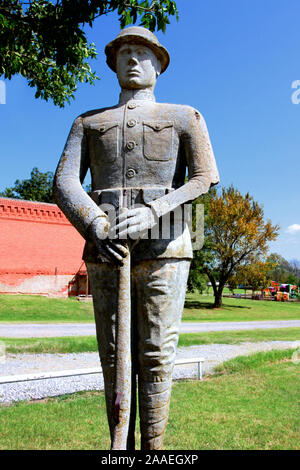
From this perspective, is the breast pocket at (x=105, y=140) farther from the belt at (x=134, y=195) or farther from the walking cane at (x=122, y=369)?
the walking cane at (x=122, y=369)

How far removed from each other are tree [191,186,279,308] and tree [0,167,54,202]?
1790 cm

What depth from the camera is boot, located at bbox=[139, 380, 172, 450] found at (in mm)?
2842

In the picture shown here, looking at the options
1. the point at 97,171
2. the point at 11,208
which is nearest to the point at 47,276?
the point at 11,208

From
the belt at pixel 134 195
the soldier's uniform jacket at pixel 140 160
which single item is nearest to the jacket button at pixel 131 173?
the soldier's uniform jacket at pixel 140 160

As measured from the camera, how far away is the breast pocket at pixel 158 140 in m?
2.96

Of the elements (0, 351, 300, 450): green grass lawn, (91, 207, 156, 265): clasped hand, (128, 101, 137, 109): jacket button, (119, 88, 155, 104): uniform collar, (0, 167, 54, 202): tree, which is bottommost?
(0, 351, 300, 450): green grass lawn

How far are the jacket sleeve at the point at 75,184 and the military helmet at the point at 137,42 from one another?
22.4 inches

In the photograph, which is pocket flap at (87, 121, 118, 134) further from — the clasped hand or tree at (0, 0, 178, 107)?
tree at (0, 0, 178, 107)

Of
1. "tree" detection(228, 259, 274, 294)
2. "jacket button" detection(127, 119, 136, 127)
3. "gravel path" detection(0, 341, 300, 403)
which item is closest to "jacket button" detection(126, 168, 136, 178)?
"jacket button" detection(127, 119, 136, 127)

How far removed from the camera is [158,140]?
9.75 feet

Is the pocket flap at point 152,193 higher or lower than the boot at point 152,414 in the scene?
higher

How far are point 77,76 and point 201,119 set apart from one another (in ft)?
19.0

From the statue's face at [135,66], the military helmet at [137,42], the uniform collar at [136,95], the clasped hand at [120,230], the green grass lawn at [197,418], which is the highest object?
the military helmet at [137,42]

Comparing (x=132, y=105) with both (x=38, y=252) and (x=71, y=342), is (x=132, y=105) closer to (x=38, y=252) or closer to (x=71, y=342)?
(x=71, y=342)
